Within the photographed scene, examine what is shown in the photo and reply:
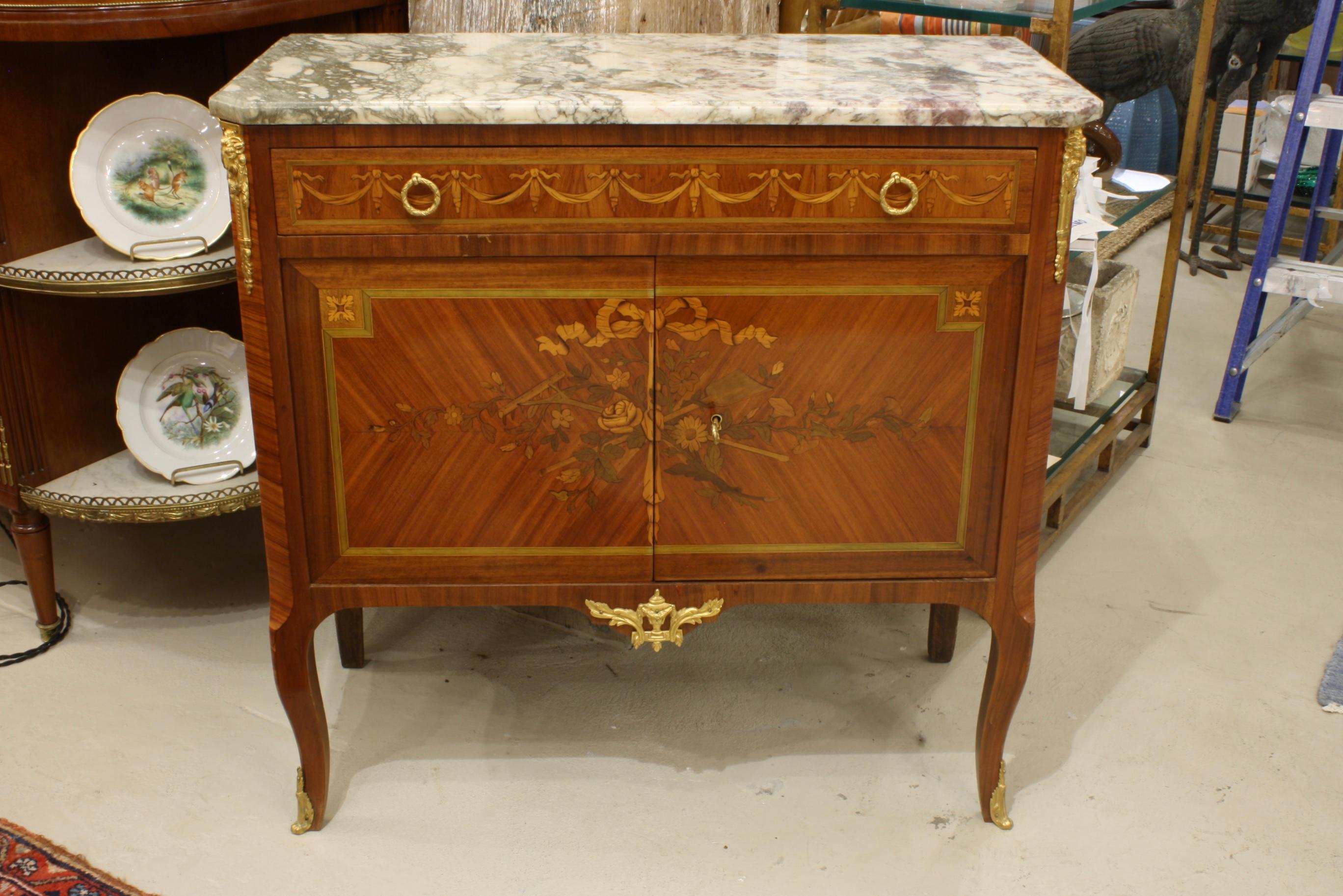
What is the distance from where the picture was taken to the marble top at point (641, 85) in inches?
55.2

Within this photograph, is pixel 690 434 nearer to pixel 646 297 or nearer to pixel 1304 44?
pixel 646 297

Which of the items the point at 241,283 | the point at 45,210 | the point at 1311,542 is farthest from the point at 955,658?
the point at 45,210

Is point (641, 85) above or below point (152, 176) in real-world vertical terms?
above

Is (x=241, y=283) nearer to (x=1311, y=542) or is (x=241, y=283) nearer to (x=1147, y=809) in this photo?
(x=1147, y=809)

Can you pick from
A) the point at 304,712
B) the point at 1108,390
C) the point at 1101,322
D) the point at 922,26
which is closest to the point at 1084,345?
the point at 1101,322

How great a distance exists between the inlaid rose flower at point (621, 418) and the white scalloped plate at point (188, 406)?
2.81 ft

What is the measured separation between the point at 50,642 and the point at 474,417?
108 centimetres

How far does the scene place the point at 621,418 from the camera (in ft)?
5.22

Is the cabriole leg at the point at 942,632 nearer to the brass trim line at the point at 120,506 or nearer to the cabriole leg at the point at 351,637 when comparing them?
the cabriole leg at the point at 351,637

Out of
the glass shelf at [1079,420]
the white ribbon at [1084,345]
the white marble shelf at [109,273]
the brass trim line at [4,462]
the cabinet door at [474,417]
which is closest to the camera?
the cabinet door at [474,417]

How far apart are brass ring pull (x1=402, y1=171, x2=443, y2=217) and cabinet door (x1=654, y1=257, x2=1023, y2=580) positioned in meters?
0.26

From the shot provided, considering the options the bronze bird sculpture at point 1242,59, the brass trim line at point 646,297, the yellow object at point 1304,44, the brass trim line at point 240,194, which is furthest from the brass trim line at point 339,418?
the yellow object at point 1304,44

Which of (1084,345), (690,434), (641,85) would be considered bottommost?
(1084,345)

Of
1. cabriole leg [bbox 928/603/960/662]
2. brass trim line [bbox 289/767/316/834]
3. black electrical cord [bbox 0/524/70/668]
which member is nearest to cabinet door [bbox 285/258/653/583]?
brass trim line [bbox 289/767/316/834]
